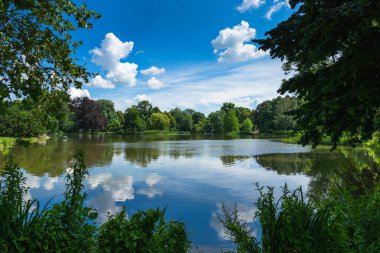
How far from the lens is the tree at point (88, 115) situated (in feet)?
298

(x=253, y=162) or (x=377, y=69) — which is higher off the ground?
(x=377, y=69)

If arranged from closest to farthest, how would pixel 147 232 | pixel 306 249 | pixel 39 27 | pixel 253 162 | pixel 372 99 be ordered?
pixel 147 232 → pixel 306 249 → pixel 372 99 → pixel 39 27 → pixel 253 162

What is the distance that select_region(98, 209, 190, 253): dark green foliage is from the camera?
2734 millimetres

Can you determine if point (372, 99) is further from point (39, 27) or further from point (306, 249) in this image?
point (39, 27)

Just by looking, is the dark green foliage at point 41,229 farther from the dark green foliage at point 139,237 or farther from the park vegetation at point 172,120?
the park vegetation at point 172,120

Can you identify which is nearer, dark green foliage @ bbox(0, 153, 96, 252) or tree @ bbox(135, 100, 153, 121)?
dark green foliage @ bbox(0, 153, 96, 252)

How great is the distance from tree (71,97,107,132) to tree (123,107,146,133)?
933 cm

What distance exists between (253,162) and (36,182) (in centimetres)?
1453

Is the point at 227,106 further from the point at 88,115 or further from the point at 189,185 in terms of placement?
the point at 189,185

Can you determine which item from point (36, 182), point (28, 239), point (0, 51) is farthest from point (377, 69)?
point (36, 182)

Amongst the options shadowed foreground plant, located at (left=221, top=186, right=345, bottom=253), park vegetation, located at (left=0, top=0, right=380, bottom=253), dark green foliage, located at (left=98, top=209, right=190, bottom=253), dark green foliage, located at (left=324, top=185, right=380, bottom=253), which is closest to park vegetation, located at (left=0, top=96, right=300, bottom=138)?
park vegetation, located at (left=0, top=0, right=380, bottom=253)

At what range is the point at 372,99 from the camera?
4.29m

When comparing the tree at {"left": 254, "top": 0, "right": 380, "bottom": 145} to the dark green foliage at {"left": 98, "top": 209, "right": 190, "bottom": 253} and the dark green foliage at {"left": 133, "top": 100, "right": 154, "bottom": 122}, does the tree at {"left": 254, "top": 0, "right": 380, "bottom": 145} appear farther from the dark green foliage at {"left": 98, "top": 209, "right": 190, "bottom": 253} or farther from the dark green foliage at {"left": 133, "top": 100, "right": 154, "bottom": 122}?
the dark green foliage at {"left": 133, "top": 100, "right": 154, "bottom": 122}

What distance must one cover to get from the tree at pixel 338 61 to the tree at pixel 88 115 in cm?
9093
